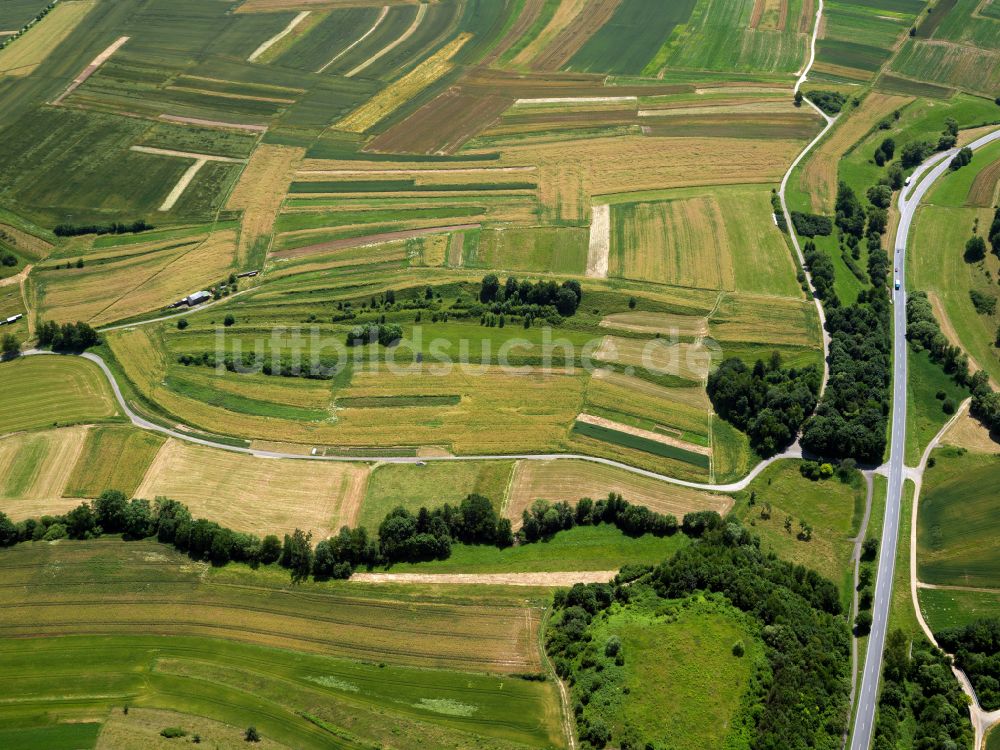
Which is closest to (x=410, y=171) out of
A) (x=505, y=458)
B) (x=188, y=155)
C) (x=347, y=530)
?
(x=188, y=155)

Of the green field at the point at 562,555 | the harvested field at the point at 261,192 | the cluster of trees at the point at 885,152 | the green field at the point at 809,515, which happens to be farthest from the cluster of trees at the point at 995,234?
the harvested field at the point at 261,192

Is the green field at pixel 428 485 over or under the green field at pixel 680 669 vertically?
over

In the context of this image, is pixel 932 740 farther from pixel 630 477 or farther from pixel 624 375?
pixel 624 375

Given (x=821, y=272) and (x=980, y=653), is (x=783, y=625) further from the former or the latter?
(x=821, y=272)

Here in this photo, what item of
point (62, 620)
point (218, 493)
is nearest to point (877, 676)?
point (218, 493)

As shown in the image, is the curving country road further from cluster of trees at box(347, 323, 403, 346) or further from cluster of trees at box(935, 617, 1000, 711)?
cluster of trees at box(935, 617, 1000, 711)

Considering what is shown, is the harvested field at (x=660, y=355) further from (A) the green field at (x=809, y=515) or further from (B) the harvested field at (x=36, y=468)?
(B) the harvested field at (x=36, y=468)
